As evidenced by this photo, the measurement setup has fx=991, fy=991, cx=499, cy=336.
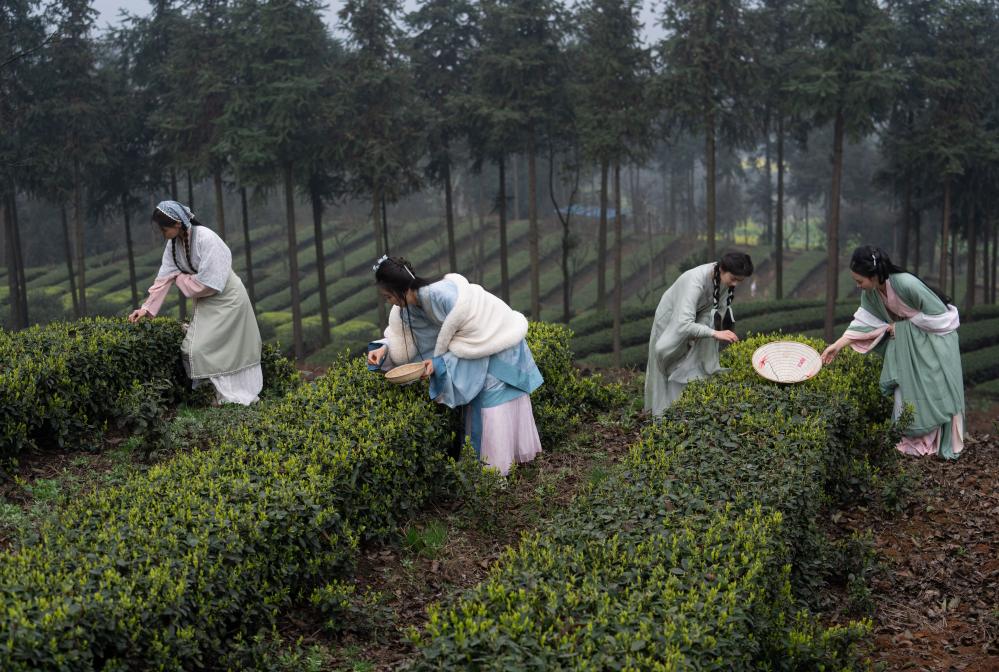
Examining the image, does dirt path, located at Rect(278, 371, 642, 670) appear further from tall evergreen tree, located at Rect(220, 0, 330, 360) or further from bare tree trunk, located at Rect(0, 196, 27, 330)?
bare tree trunk, located at Rect(0, 196, 27, 330)

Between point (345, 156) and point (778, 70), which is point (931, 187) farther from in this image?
point (345, 156)

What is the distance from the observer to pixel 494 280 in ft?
141

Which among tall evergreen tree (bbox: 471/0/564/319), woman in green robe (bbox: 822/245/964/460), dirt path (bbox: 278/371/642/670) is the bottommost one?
dirt path (bbox: 278/371/642/670)

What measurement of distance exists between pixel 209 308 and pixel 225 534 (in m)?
3.89

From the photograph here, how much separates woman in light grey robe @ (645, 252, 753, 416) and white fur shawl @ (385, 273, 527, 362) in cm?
156

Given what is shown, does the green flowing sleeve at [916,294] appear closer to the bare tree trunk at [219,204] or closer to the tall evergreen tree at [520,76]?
the tall evergreen tree at [520,76]

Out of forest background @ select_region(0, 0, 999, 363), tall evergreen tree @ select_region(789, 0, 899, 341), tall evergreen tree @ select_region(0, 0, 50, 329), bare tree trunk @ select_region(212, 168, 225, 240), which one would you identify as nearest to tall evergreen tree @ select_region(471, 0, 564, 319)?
forest background @ select_region(0, 0, 999, 363)

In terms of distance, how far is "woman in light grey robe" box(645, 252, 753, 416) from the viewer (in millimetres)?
7625

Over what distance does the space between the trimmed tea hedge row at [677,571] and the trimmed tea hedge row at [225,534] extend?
2.83 ft

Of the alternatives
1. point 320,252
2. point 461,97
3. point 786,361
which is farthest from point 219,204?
point 786,361

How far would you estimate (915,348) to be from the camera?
777cm

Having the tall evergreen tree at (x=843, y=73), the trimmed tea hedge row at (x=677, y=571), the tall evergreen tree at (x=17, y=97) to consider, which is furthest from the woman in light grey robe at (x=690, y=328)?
the tall evergreen tree at (x=17, y=97)

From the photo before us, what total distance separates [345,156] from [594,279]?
20.2 metres

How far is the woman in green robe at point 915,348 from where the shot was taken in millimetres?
7668
